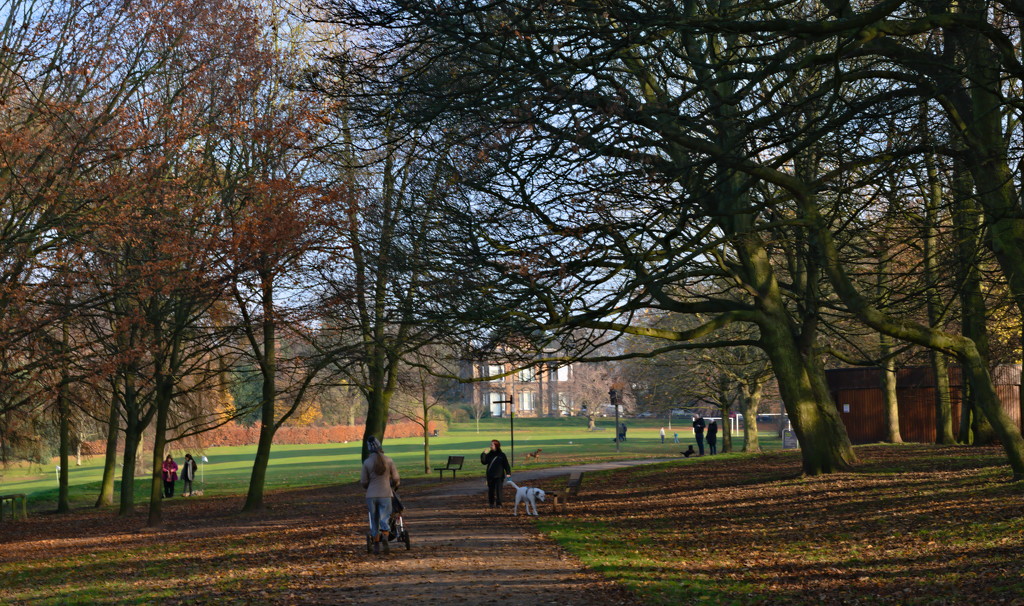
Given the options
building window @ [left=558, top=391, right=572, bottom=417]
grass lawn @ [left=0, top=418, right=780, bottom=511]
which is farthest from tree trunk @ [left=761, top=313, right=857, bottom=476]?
building window @ [left=558, top=391, right=572, bottom=417]

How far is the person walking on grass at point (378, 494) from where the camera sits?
1353cm

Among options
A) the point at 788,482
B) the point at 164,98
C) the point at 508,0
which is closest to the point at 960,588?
the point at 508,0

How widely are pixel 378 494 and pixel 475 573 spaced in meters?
2.69

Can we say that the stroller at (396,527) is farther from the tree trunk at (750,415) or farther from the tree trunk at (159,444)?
the tree trunk at (750,415)

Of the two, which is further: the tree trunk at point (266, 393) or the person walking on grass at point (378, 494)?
the tree trunk at point (266, 393)

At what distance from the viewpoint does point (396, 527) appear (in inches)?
553

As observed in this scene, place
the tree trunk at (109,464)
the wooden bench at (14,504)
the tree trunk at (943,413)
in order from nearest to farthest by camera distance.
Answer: the tree trunk at (943,413) < the wooden bench at (14,504) < the tree trunk at (109,464)

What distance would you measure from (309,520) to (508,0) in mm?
15192

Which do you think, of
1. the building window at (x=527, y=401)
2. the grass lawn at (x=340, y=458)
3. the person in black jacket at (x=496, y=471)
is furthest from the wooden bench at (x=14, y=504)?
the building window at (x=527, y=401)

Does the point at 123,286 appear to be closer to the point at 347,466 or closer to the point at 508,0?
the point at 508,0

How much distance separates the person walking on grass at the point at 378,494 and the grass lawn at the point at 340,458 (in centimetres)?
2743

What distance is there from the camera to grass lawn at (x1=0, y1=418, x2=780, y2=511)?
45656mm

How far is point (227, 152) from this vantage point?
23844 millimetres

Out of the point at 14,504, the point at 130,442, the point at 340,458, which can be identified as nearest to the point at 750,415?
the point at 130,442
